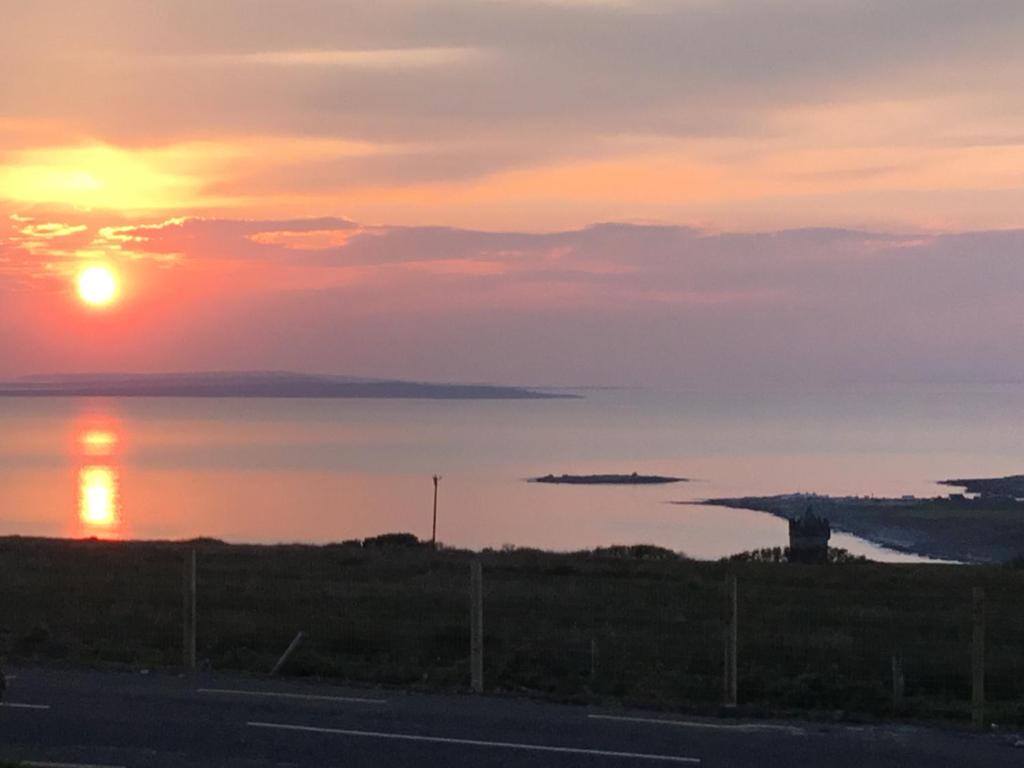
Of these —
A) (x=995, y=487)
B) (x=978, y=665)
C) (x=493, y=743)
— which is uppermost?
(x=995, y=487)

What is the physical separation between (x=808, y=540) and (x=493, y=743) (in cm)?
3788

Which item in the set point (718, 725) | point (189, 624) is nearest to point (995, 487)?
point (189, 624)

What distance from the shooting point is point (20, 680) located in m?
14.9

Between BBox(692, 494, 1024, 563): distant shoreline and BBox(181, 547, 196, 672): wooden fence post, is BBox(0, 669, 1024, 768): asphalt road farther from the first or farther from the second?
BBox(692, 494, 1024, 563): distant shoreline

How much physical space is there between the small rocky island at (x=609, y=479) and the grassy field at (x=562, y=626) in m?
100

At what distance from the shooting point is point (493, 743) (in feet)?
39.7

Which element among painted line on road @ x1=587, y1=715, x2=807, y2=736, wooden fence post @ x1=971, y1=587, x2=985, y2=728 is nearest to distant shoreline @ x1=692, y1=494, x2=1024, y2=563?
wooden fence post @ x1=971, y1=587, x2=985, y2=728

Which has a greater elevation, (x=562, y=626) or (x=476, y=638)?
(x=476, y=638)

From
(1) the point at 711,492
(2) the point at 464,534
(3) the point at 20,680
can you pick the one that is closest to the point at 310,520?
(2) the point at 464,534

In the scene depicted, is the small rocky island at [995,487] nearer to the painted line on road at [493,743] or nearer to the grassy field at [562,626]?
the grassy field at [562,626]

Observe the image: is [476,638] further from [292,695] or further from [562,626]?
[562,626]

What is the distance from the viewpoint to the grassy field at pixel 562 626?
1588cm

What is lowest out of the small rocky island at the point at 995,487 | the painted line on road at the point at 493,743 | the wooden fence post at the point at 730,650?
the painted line on road at the point at 493,743

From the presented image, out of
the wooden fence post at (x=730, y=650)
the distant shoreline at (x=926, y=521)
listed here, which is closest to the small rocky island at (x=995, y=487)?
the distant shoreline at (x=926, y=521)
